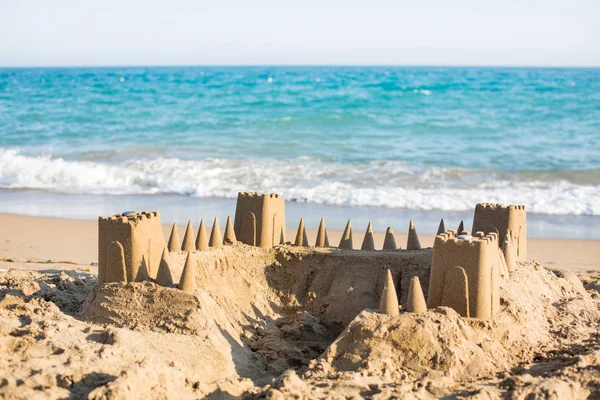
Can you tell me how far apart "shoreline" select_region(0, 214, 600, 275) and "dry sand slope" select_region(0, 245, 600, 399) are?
2.70 m

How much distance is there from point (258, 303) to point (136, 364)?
10.4 ft

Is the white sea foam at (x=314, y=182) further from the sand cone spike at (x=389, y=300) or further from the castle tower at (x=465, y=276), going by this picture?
the sand cone spike at (x=389, y=300)

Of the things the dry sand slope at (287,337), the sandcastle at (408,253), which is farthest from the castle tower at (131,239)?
the dry sand slope at (287,337)

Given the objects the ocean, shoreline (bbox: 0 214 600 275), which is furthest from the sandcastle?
the ocean

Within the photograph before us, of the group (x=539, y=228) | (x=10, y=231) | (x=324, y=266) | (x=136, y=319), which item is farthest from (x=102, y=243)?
(x=539, y=228)

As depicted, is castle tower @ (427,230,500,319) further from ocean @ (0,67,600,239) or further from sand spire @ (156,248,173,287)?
ocean @ (0,67,600,239)

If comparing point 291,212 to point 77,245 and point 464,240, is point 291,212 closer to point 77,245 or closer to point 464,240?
point 77,245

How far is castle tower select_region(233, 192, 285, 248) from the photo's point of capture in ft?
34.0

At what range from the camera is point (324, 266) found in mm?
9883

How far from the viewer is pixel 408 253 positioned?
9.73m

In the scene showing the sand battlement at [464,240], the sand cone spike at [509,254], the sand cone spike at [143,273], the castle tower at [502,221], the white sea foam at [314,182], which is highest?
the sand battlement at [464,240]

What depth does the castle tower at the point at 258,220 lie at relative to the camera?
408 inches

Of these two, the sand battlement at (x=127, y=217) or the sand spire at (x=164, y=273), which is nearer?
the sand spire at (x=164, y=273)

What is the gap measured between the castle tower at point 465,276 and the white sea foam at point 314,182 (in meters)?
9.69
